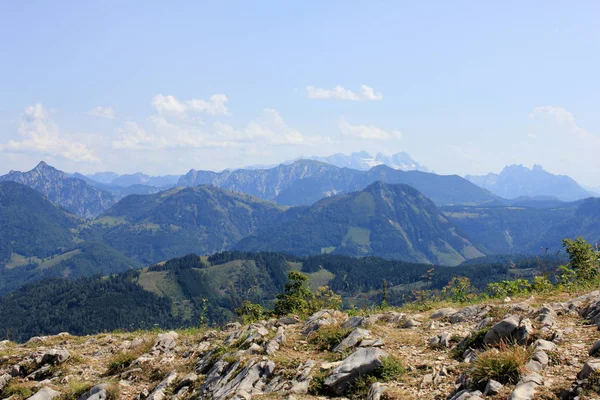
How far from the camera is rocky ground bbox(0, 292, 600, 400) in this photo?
10872 mm

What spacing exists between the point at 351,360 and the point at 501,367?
4767 mm

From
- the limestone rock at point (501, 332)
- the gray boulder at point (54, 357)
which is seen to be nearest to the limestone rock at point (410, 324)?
the limestone rock at point (501, 332)

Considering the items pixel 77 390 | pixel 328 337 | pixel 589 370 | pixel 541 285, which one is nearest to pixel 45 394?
pixel 77 390

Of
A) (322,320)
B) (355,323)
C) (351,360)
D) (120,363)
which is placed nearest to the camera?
(351,360)

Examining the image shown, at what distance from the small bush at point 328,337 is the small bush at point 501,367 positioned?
639 cm

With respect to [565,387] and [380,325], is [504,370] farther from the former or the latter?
[380,325]

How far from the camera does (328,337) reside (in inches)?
653

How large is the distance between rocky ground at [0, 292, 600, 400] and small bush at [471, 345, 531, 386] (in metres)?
0.04

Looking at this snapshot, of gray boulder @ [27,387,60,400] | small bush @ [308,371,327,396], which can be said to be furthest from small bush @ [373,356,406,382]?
gray boulder @ [27,387,60,400]

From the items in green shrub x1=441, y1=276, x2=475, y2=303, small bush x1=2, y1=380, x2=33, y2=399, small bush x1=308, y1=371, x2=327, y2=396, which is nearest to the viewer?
small bush x1=308, y1=371, x2=327, y2=396

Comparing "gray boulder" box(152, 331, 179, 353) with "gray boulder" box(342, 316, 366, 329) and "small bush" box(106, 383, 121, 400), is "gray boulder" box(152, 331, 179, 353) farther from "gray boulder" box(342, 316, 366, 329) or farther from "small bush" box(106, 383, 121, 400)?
"gray boulder" box(342, 316, 366, 329)

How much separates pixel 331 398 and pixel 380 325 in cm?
696

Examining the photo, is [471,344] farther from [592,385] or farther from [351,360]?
[592,385]

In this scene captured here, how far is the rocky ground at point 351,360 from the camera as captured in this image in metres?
10.9
